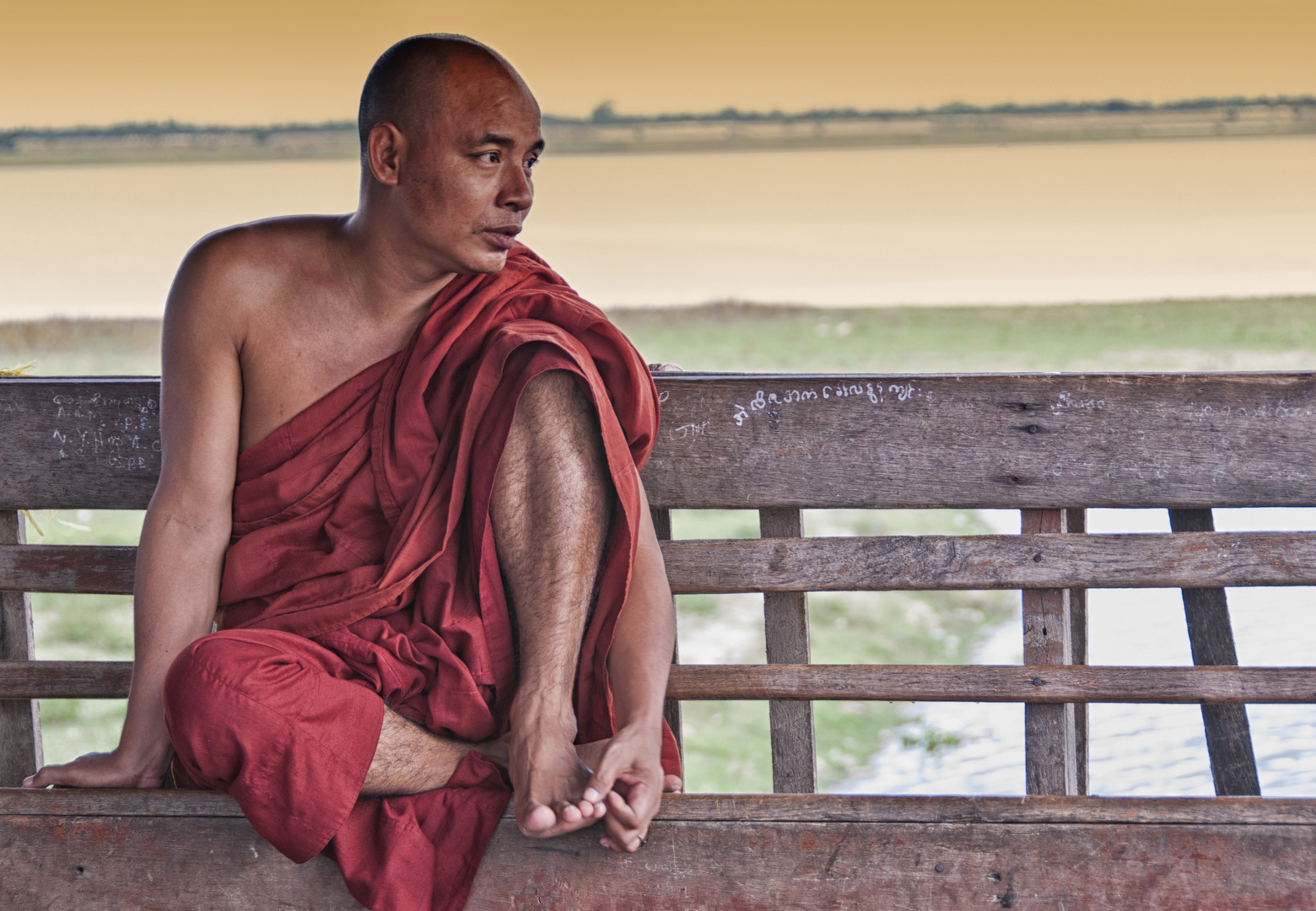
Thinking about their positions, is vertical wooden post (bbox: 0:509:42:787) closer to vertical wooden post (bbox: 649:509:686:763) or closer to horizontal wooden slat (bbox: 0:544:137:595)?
horizontal wooden slat (bbox: 0:544:137:595)

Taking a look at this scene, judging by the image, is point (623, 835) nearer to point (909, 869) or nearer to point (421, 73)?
point (909, 869)

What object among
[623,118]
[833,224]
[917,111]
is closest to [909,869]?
[623,118]

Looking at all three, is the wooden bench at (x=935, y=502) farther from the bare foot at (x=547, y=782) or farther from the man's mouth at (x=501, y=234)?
the bare foot at (x=547, y=782)

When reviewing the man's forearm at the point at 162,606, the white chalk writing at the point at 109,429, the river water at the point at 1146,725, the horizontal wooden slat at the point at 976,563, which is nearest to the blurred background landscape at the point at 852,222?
the river water at the point at 1146,725

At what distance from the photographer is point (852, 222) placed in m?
26.0

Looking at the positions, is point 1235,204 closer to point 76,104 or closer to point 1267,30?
point 1267,30

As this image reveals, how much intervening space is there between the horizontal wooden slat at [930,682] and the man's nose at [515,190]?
0.88m

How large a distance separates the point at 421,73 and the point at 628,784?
45.0 inches

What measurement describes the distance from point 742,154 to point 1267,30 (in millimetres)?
20569

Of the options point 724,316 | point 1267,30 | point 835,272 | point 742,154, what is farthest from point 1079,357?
point 742,154

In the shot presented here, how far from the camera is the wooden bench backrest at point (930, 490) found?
2078 millimetres

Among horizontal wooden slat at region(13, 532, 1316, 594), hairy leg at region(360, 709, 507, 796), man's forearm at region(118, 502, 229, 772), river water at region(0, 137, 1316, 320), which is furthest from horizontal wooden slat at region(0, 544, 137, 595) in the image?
river water at region(0, 137, 1316, 320)

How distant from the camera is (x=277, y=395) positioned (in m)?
1.91

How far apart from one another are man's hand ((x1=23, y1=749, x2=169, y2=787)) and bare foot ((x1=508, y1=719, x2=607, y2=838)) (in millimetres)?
594
